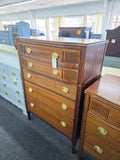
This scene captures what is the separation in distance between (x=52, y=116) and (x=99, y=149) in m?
0.61

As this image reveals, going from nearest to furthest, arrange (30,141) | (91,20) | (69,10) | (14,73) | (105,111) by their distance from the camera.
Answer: (105,111) < (30,141) < (14,73) < (91,20) < (69,10)

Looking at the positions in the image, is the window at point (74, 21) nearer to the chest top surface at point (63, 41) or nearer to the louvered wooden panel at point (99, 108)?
the chest top surface at point (63, 41)

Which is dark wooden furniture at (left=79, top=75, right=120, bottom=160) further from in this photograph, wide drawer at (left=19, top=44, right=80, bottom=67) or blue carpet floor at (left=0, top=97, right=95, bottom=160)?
blue carpet floor at (left=0, top=97, right=95, bottom=160)

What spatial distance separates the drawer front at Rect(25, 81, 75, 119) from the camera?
1.06 m

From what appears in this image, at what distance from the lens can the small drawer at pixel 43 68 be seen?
3.25ft

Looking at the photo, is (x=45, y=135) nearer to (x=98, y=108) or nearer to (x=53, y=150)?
(x=53, y=150)

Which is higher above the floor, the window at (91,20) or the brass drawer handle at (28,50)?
the window at (91,20)

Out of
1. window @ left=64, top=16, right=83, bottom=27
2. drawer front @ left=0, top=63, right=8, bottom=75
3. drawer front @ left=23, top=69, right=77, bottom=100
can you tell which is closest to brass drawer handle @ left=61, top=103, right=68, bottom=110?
drawer front @ left=23, top=69, right=77, bottom=100

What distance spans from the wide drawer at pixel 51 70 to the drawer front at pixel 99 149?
2.04ft

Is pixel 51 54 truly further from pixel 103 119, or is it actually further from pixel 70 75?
pixel 103 119

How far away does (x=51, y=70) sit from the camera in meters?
1.02

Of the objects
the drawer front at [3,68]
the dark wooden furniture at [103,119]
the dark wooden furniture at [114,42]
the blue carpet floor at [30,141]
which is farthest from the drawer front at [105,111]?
the dark wooden furniture at [114,42]

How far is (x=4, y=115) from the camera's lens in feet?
6.25

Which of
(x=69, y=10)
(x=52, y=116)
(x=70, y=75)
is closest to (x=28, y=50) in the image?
(x=70, y=75)
